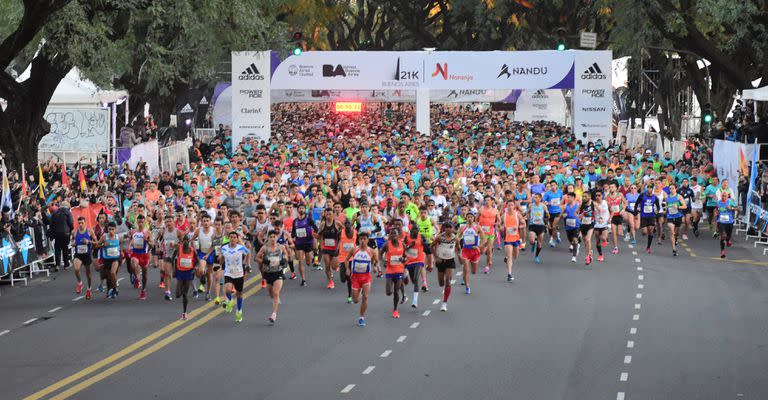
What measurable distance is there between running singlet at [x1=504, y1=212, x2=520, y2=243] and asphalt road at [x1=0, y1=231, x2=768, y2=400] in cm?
75

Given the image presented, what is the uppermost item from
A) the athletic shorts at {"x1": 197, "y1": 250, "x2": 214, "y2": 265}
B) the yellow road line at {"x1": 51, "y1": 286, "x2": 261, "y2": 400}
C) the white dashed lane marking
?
the athletic shorts at {"x1": 197, "y1": 250, "x2": 214, "y2": 265}

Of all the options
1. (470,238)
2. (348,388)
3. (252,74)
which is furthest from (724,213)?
(252,74)

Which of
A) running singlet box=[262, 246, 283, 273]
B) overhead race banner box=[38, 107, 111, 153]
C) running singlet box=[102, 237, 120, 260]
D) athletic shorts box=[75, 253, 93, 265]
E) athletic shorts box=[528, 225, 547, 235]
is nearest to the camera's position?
running singlet box=[262, 246, 283, 273]

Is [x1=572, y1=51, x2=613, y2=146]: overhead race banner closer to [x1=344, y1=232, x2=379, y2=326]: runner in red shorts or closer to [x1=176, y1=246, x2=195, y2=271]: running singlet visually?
[x1=176, y1=246, x2=195, y2=271]: running singlet

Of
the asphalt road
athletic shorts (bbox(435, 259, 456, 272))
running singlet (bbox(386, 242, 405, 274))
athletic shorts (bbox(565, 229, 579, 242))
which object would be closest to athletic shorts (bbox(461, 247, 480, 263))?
the asphalt road

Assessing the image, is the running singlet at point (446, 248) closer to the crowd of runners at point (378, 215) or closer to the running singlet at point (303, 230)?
the crowd of runners at point (378, 215)

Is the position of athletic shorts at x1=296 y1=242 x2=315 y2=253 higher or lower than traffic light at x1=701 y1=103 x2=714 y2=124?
lower

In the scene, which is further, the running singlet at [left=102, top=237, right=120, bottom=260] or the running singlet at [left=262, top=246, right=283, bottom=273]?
the running singlet at [left=102, top=237, right=120, bottom=260]

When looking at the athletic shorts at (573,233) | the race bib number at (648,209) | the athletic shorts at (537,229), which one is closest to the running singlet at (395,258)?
the athletic shorts at (537,229)

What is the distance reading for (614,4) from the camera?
52.0 meters

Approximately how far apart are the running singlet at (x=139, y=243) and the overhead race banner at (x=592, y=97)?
2512 centimetres

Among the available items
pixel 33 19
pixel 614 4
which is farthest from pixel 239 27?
pixel 614 4

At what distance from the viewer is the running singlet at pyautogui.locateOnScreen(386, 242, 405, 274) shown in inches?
853

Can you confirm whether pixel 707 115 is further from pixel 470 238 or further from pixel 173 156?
pixel 470 238
